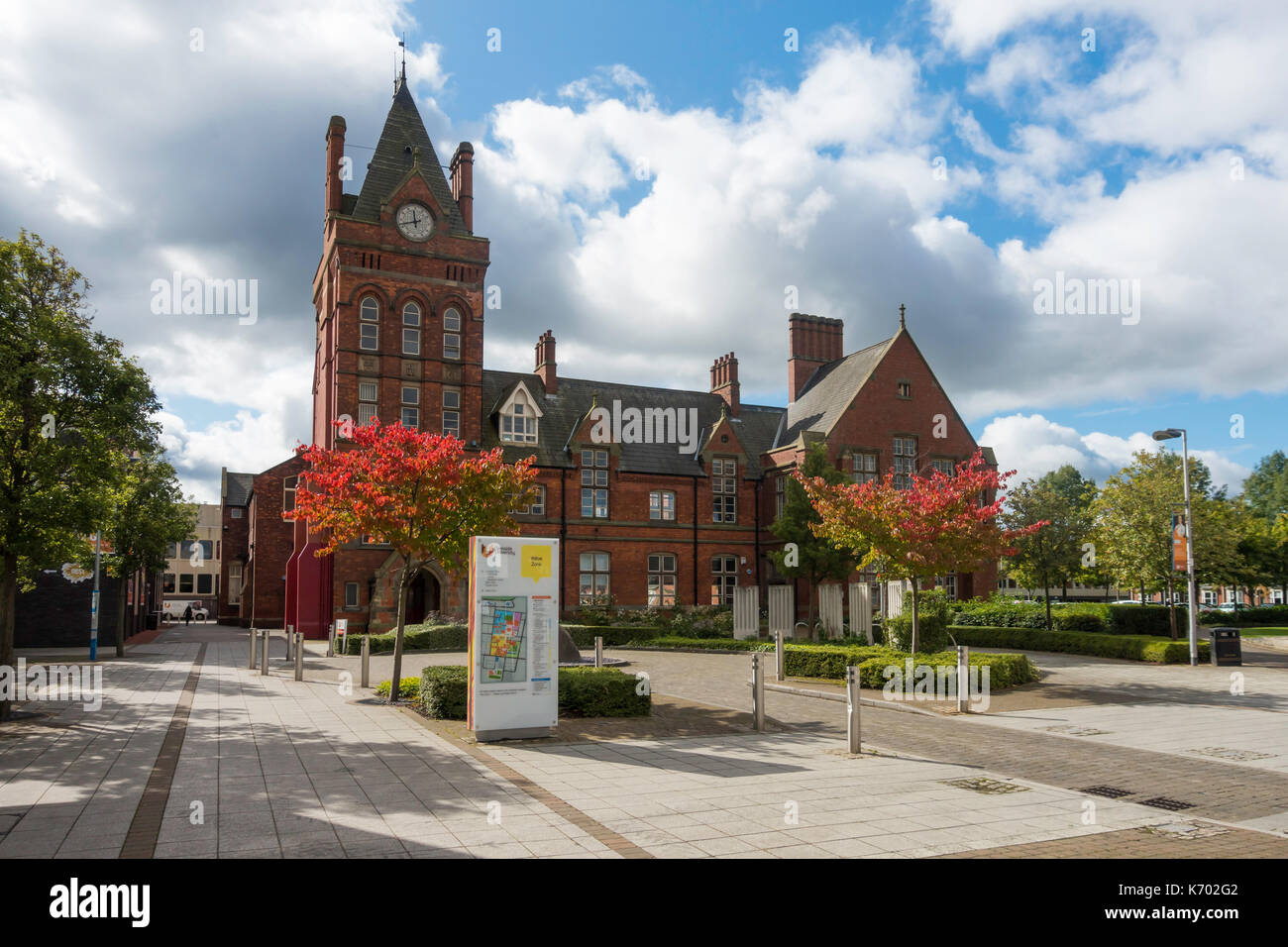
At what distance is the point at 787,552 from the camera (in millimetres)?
34875

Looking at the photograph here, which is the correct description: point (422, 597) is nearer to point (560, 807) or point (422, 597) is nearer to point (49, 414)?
point (49, 414)

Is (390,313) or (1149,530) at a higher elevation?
(390,313)

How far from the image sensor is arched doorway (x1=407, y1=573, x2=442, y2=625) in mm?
38312

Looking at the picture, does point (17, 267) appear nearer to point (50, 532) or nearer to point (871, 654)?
point (50, 532)

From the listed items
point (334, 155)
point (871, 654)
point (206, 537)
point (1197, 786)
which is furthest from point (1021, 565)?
point (206, 537)

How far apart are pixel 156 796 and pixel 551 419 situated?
111 ft

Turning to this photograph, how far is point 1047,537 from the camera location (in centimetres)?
3297

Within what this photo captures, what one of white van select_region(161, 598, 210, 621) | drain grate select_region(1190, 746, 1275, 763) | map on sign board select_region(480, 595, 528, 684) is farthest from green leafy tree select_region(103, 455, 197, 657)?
white van select_region(161, 598, 210, 621)

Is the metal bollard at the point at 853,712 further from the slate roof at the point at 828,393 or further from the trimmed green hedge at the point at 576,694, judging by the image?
the slate roof at the point at 828,393

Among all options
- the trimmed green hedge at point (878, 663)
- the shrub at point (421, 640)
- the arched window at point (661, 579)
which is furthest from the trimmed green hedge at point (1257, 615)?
the shrub at point (421, 640)

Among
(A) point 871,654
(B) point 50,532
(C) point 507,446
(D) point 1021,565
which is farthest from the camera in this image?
(C) point 507,446

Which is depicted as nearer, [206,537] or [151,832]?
[151,832]

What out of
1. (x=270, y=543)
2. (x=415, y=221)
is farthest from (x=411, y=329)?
(x=270, y=543)
